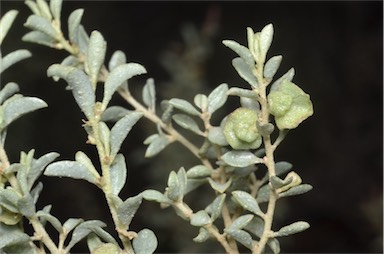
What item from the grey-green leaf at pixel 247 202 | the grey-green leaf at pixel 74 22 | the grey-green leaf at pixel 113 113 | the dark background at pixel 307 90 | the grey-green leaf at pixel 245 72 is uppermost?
the dark background at pixel 307 90

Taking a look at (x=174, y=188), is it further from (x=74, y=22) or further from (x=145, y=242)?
(x=74, y=22)

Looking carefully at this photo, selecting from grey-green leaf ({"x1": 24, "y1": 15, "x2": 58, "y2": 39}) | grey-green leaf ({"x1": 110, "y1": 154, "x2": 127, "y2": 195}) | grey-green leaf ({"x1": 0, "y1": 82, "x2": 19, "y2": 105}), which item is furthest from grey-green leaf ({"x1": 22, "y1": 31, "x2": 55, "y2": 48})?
grey-green leaf ({"x1": 110, "y1": 154, "x2": 127, "y2": 195})

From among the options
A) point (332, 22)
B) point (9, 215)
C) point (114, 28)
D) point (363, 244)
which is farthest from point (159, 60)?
point (9, 215)

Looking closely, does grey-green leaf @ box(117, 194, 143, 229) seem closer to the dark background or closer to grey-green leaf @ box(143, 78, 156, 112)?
grey-green leaf @ box(143, 78, 156, 112)

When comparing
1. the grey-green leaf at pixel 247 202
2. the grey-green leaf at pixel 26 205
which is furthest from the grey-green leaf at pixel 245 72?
the grey-green leaf at pixel 26 205

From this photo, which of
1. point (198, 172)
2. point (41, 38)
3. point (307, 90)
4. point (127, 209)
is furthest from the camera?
point (307, 90)

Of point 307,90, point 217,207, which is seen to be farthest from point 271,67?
point 307,90

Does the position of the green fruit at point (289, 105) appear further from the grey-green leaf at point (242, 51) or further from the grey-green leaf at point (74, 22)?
the grey-green leaf at point (74, 22)
